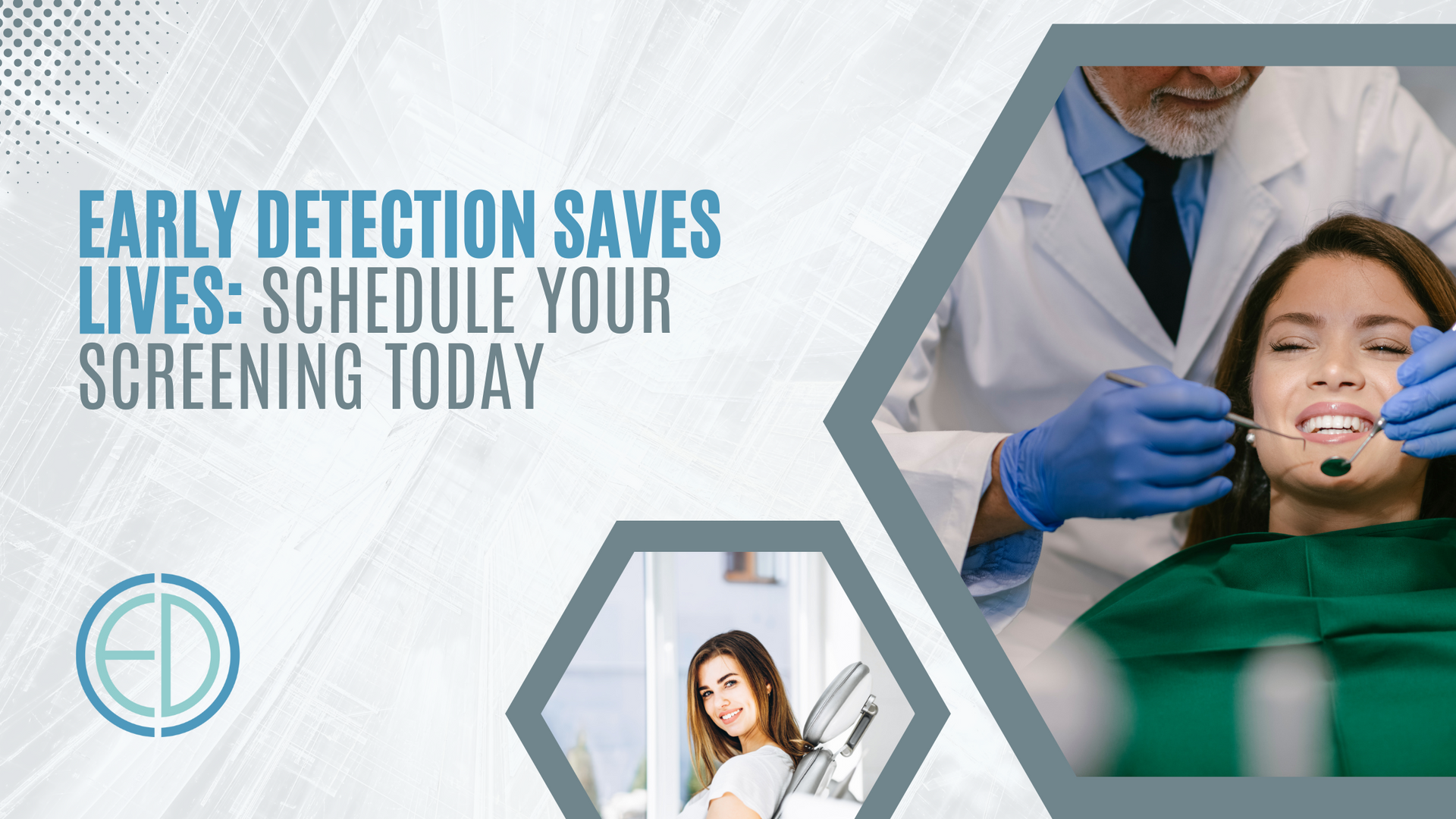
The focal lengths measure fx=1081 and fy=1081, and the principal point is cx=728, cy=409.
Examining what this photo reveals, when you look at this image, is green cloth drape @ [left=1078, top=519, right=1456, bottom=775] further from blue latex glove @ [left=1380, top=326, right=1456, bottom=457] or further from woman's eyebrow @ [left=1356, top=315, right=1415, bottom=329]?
woman's eyebrow @ [left=1356, top=315, right=1415, bottom=329]

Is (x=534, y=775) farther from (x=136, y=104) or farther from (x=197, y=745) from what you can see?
(x=136, y=104)

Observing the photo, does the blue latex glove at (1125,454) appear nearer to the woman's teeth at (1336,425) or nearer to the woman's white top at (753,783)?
the woman's teeth at (1336,425)

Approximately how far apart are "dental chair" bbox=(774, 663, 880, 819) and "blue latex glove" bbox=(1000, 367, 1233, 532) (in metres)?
0.35

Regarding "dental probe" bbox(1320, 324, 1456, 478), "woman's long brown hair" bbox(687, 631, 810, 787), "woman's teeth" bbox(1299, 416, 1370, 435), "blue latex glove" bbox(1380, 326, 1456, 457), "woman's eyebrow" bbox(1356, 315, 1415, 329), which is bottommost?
"woman's long brown hair" bbox(687, 631, 810, 787)

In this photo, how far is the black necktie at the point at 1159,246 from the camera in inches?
65.4

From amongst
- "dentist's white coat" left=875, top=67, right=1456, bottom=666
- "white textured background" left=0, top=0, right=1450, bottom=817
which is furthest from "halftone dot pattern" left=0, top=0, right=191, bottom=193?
"dentist's white coat" left=875, top=67, right=1456, bottom=666

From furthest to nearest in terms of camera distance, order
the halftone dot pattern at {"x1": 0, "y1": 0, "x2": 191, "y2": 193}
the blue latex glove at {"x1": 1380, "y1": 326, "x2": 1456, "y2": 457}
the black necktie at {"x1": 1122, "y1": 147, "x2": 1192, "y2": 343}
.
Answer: the black necktie at {"x1": 1122, "y1": 147, "x2": 1192, "y2": 343}
the halftone dot pattern at {"x1": 0, "y1": 0, "x2": 191, "y2": 193}
the blue latex glove at {"x1": 1380, "y1": 326, "x2": 1456, "y2": 457}

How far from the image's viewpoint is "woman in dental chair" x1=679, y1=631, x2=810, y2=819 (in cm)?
146

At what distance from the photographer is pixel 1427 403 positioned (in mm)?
1453

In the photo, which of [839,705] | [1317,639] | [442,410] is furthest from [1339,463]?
[442,410]

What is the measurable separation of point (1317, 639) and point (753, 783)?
81cm

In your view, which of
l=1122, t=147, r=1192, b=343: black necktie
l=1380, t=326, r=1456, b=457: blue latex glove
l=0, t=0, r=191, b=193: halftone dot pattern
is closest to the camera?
l=1380, t=326, r=1456, b=457: blue latex glove

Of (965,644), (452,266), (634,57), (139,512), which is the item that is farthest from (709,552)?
(139,512)

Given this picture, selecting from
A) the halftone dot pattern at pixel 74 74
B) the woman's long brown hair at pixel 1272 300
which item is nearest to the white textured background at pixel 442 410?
the halftone dot pattern at pixel 74 74
